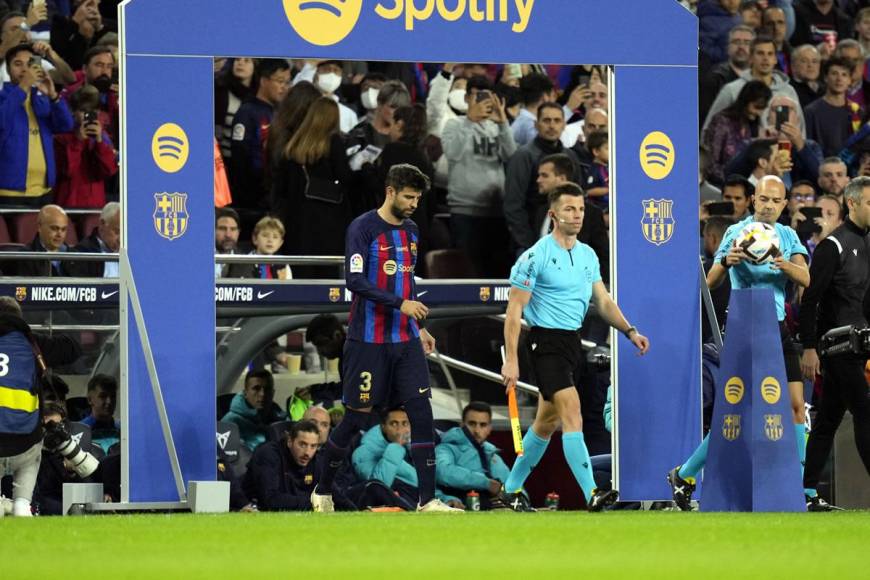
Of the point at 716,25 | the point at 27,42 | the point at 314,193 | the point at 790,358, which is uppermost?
the point at 716,25

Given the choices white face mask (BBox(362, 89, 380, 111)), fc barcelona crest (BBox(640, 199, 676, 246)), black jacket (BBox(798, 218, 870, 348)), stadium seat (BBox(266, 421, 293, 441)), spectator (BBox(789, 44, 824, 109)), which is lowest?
stadium seat (BBox(266, 421, 293, 441))

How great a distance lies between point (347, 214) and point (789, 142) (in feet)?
18.1

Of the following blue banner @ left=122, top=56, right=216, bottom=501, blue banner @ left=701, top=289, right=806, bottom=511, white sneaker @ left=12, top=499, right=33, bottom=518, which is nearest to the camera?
blue banner @ left=701, top=289, right=806, bottom=511

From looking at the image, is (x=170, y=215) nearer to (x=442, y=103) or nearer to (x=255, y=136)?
(x=255, y=136)

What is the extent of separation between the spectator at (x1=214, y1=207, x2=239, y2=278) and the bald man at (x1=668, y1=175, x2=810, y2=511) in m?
4.89

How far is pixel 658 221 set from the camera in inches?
576

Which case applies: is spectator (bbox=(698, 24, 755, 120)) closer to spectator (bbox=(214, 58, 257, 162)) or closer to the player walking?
spectator (bbox=(214, 58, 257, 162))

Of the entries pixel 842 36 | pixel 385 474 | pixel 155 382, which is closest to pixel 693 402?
pixel 385 474

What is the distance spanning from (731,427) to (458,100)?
308 inches

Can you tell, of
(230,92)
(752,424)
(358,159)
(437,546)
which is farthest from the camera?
(230,92)

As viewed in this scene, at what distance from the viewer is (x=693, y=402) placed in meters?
14.6

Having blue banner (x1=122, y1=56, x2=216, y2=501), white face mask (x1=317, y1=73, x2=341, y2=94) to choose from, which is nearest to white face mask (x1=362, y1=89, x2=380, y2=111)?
white face mask (x1=317, y1=73, x2=341, y2=94)

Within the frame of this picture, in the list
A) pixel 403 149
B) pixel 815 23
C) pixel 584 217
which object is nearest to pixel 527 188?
pixel 584 217

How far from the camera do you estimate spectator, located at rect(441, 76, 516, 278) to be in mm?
18406
